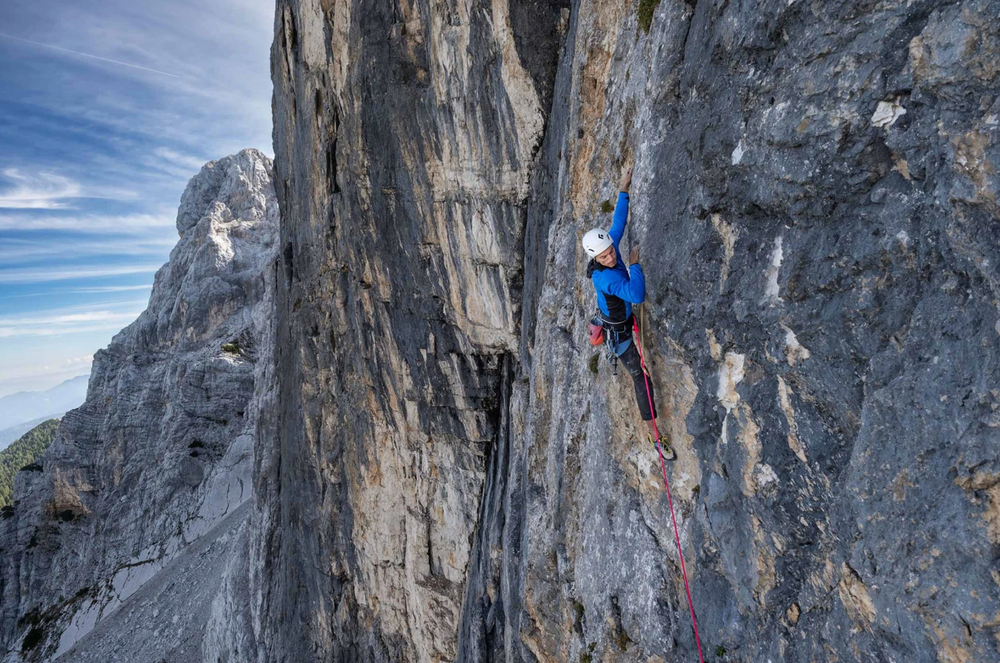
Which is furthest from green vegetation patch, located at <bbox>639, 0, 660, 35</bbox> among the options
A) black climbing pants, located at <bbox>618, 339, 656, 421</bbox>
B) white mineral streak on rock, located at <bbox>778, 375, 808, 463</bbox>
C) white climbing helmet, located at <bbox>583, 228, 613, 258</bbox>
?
white mineral streak on rock, located at <bbox>778, 375, 808, 463</bbox>

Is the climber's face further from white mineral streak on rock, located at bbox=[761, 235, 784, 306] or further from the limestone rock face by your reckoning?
white mineral streak on rock, located at bbox=[761, 235, 784, 306]

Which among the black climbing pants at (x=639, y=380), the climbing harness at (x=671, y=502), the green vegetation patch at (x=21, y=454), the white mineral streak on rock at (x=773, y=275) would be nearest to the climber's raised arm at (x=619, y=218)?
the climbing harness at (x=671, y=502)

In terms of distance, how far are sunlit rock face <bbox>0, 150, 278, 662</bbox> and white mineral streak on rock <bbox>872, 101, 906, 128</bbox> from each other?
32.9 m

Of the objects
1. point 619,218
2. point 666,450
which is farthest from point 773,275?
point 666,450

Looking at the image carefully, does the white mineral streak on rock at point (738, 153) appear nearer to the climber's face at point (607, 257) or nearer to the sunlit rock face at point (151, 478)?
the climber's face at point (607, 257)

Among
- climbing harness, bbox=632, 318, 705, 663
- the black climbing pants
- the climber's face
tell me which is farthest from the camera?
the black climbing pants

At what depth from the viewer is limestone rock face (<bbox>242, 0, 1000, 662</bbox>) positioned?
3473mm

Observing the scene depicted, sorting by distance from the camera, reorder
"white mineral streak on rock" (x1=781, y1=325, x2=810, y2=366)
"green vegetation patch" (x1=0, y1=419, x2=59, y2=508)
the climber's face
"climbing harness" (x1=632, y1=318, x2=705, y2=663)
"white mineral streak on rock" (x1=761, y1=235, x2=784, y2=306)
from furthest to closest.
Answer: "green vegetation patch" (x1=0, y1=419, x2=59, y2=508)
the climber's face
"climbing harness" (x1=632, y1=318, x2=705, y2=663)
"white mineral streak on rock" (x1=761, y1=235, x2=784, y2=306)
"white mineral streak on rock" (x1=781, y1=325, x2=810, y2=366)

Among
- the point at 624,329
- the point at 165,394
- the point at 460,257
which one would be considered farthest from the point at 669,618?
the point at 165,394

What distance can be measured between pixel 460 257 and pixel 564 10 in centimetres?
615

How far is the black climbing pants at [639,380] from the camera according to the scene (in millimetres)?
6219

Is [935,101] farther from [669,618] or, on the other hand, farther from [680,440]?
[669,618]

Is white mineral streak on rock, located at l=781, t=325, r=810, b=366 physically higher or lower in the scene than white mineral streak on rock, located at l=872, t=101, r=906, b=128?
lower

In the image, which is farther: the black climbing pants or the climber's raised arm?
the climber's raised arm
